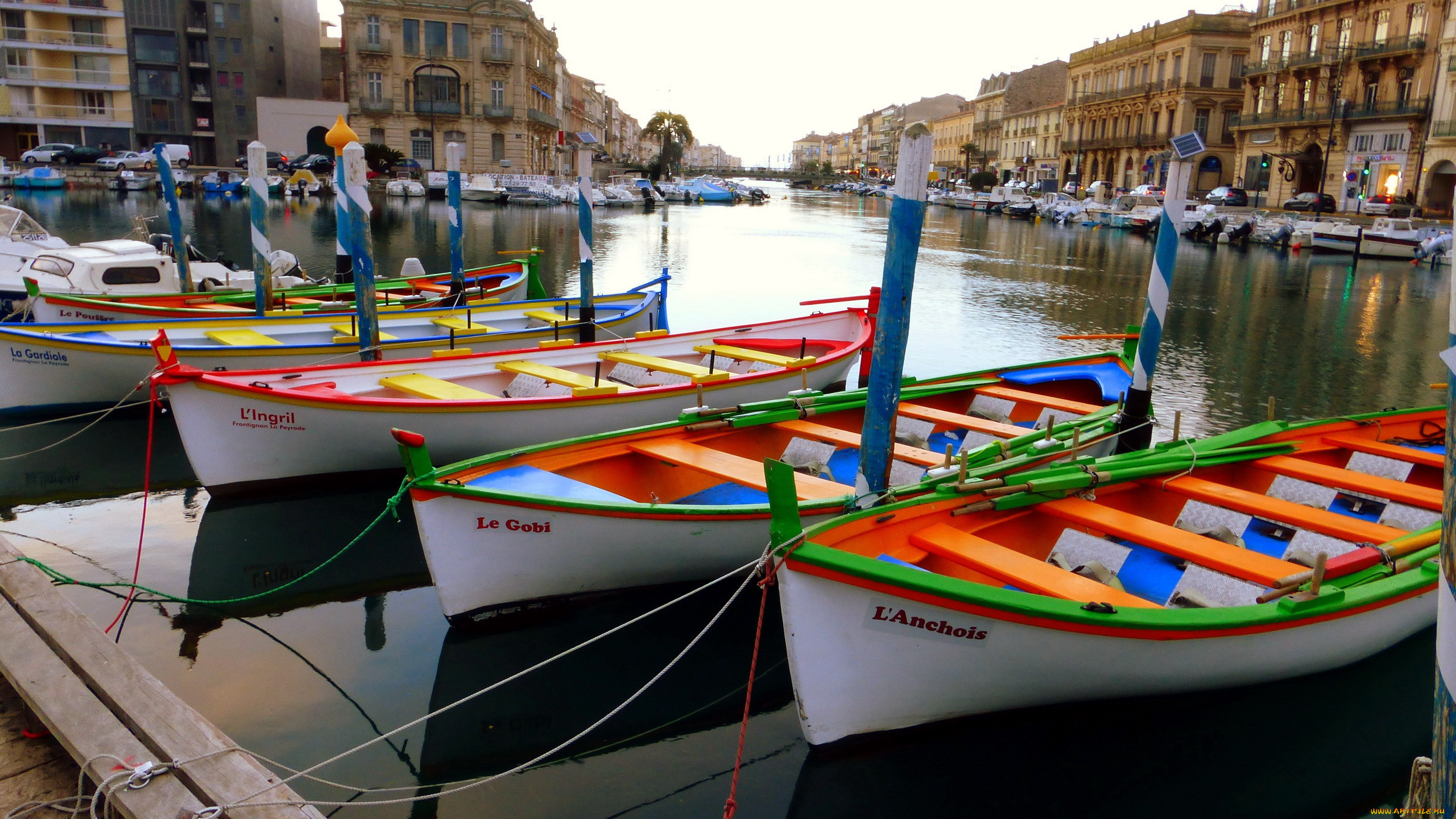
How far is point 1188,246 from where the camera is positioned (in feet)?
143

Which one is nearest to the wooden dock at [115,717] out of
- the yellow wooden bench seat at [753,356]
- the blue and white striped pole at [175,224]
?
the yellow wooden bench seat at [753,356]

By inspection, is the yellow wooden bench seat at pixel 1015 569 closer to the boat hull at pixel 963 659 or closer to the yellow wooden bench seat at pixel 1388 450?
the boat hull at pixel 963 659

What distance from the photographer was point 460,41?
6384 cm

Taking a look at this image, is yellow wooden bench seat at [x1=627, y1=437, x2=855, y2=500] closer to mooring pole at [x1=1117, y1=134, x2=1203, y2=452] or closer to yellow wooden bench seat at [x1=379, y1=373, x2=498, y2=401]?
yellow wooden bench seat at [x1=379, y1=373, x2=498, y2=401]

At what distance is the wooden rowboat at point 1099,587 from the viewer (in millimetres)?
4484

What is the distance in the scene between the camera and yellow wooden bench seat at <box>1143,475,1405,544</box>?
6.08m

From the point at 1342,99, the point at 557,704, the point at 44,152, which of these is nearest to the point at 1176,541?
the point at 557,704

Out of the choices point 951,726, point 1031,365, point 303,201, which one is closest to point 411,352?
point 1031,365

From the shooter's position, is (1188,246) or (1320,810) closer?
(1320,810)

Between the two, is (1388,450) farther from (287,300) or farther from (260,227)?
(287,300)

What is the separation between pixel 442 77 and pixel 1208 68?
177 feet

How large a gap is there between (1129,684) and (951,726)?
0.99 m

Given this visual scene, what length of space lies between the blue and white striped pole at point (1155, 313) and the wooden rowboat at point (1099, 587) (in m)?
1.40

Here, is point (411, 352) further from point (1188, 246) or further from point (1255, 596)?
point (1188, 246)
